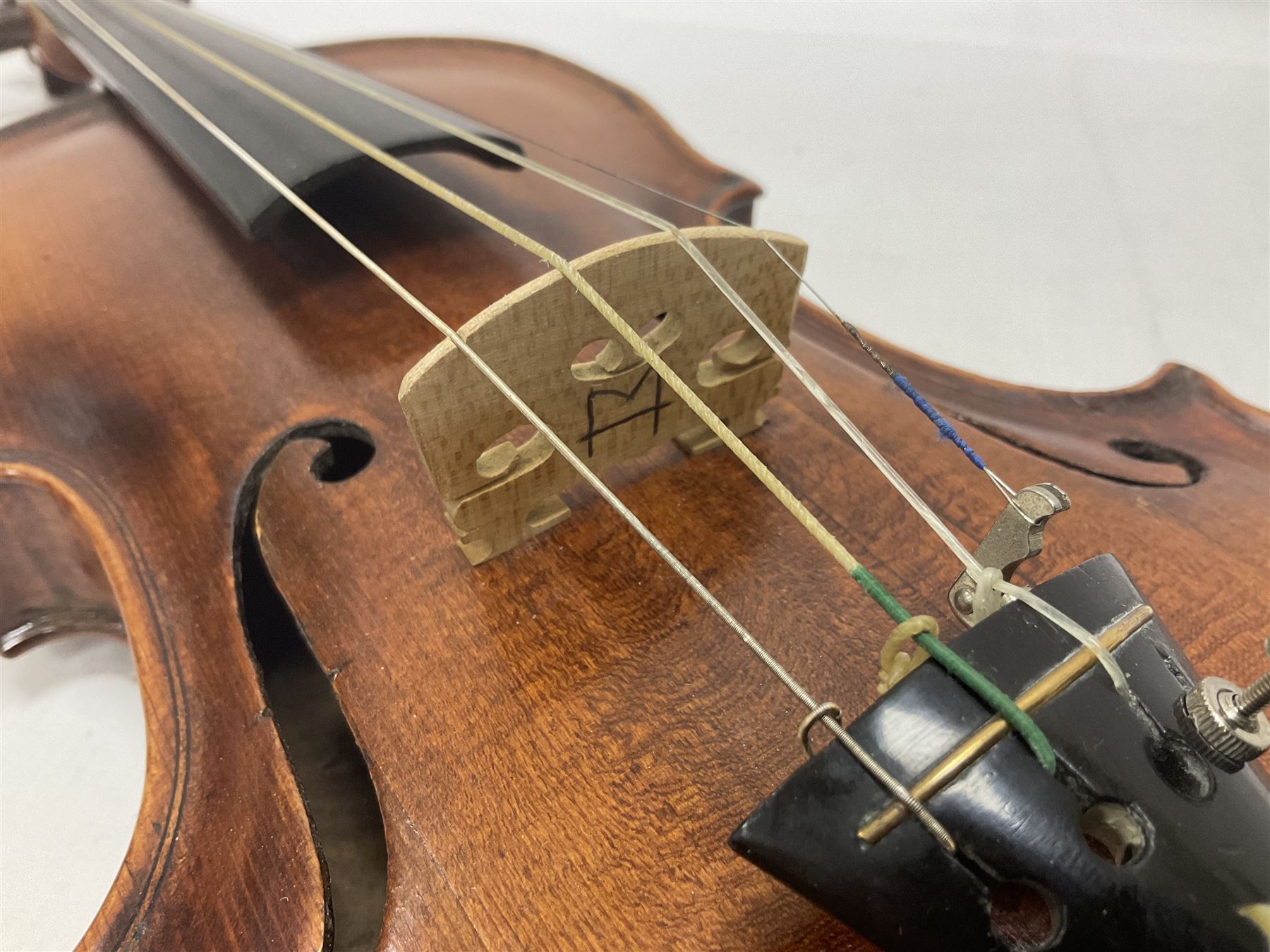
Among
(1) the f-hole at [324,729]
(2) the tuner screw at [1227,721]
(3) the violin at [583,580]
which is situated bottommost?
(1) the f-hole at [324,729]

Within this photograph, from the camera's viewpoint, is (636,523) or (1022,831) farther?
(636,523)

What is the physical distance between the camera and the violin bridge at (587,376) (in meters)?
0.56

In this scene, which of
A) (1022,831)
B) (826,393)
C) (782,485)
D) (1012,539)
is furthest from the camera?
(826,393)

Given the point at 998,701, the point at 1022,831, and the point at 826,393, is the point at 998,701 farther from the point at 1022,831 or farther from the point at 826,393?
the point at 826,393

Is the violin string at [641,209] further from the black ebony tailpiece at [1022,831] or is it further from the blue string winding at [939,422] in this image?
the black ebony tailpiece at [1022,831]

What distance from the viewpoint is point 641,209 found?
3.71ft

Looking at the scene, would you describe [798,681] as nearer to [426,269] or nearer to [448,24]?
[426,269]

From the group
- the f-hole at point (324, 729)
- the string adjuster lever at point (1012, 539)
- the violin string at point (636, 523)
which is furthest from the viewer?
the f-hole at point (324, 729)

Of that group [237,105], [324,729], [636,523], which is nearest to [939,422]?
[636,523]

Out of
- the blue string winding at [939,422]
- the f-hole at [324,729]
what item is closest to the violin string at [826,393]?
the blue string winding at [939,422]

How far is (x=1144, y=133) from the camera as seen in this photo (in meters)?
1.81

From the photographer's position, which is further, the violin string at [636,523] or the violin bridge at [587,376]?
the violin bridge at [587,376]

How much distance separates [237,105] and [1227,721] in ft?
3.87

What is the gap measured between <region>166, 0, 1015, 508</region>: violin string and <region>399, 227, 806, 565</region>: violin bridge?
0.01m
